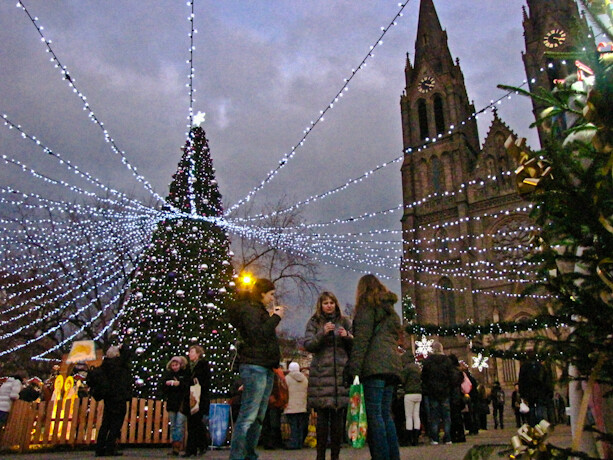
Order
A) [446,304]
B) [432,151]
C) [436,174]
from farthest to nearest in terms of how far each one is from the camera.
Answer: [432,151]
[436,174]
[446,304]

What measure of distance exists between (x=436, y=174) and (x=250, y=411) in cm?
3114

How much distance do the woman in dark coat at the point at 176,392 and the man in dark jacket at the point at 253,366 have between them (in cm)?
261

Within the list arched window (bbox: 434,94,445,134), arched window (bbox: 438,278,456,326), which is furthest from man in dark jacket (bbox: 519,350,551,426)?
arched window (bbox: 434,94,445,134)

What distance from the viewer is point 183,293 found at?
374 inches

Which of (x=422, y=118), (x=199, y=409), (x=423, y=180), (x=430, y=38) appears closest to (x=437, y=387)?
(x=199, y=409)

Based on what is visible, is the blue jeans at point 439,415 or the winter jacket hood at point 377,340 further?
the blue jeans at point 439,415

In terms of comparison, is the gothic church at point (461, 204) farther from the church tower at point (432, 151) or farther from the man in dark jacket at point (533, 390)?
the man in dark jacket at point (533, 390)

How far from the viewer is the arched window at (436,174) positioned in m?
32.4

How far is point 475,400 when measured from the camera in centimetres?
1081

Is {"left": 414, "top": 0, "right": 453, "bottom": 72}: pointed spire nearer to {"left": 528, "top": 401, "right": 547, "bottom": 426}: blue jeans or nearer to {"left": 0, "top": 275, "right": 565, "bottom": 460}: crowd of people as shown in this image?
{"left": 528, "top": 401, "right": 547, "bottom": 426}: blue jeans

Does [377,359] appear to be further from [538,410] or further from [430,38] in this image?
[430,38]

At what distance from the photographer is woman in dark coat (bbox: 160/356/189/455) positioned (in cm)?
627

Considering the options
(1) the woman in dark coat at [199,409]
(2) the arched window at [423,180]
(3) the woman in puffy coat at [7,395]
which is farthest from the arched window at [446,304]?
(3) the woman in puffy coat at [7,395]

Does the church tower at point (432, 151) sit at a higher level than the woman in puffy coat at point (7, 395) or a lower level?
higher
